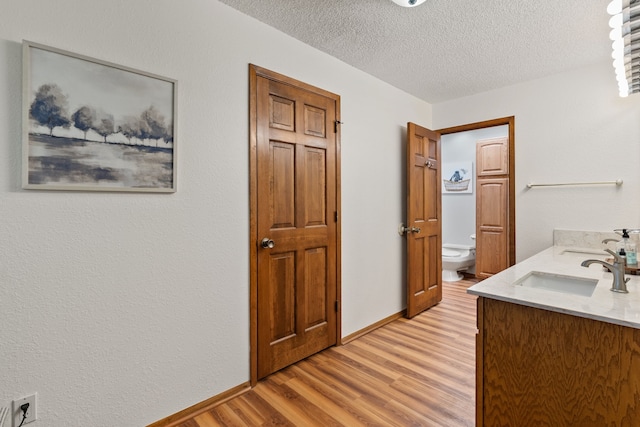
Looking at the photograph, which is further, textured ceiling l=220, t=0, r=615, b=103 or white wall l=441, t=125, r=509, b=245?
white wall l=441, t=125, r=509, b=245

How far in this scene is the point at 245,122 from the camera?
6.42 ft

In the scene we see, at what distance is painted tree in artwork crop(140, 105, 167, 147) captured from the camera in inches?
61.1

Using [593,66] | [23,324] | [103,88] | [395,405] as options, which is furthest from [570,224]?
[23,324]

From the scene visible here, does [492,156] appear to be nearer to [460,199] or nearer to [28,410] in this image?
[460,199]

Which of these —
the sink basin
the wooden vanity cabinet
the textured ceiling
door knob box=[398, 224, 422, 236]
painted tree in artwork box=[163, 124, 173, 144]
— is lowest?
the wooden vanity cabinet

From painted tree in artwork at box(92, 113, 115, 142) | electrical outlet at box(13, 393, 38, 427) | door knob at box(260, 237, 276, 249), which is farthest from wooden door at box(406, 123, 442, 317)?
electrical outlet at box(13, 393, 38, 427)

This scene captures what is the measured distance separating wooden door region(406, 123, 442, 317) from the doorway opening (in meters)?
0.52

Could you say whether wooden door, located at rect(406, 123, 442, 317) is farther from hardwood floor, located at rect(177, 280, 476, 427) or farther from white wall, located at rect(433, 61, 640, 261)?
white wall, located at rect(433, 61, 640, 261)

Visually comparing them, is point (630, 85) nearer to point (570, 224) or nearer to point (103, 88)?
point (570, 224)

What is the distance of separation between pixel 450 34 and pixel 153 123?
1.99 metres

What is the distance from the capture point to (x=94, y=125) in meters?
1.41

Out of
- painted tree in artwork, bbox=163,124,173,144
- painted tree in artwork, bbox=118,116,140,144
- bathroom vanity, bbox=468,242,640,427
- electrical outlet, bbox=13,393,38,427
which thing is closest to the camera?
bathroom vanity, bbox=468,242,640,427

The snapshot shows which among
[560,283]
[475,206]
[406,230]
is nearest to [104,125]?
[560,283]

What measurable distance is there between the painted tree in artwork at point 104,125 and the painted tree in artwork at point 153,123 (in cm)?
13
